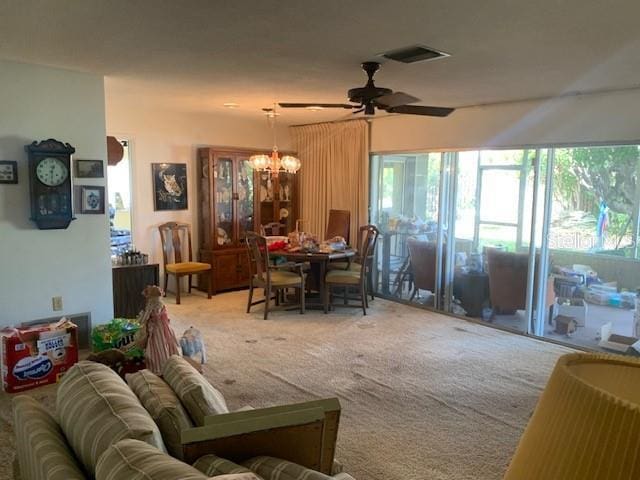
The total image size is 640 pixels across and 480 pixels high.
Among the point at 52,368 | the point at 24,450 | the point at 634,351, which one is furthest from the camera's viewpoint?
the point at 634,351

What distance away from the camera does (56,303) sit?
416cm

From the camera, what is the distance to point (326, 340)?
479cm

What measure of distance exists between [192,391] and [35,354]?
8.37 ft

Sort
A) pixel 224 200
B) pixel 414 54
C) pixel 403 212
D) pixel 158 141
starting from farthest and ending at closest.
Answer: pixel 224 200, pixel 403 212, pixel 158 141, pixel 414 54

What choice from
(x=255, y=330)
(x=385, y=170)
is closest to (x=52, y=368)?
(x=255, y=330)

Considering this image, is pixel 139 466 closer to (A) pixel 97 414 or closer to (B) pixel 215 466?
(B) pixel 215 466

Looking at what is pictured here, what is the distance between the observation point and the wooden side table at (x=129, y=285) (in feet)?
16.4

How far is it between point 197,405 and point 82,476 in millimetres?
383

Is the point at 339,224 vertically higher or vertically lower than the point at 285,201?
lower

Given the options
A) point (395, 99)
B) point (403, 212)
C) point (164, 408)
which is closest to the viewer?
point (164, 408)

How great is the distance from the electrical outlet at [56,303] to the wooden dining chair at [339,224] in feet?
11.8

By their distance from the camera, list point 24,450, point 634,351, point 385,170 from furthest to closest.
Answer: point 385,170
point 634,351
point 24,450

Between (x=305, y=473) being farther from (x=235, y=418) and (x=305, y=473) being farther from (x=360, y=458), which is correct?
(x=360, y=458)

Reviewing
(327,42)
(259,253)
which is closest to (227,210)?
(259,253)
